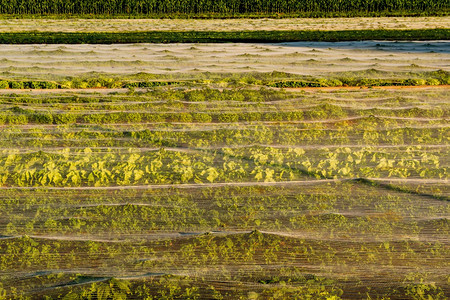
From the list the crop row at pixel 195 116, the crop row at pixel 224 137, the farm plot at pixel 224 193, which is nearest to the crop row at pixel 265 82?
the farm plot at pixel 224 193

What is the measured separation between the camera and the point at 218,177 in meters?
3.83

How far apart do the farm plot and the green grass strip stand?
6580mm

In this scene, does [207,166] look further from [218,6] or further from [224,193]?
[218,6]

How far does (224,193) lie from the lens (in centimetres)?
360

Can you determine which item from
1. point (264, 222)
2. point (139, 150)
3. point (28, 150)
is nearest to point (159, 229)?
point (264, 222)

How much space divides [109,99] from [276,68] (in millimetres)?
3179

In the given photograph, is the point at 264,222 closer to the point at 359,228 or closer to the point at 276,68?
the point at 359,228

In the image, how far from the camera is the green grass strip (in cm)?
1242

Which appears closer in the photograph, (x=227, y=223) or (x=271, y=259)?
(x=271, y=259)

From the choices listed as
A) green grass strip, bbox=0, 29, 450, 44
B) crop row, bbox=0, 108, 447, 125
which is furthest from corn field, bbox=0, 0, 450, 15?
crop row, bbox=0, 108, 447, 125

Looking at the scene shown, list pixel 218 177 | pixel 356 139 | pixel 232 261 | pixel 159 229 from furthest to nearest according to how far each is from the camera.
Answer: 1. pixel 356 139
2. pixel 218 177
3. pixel 159 229
4. pixel 232 261

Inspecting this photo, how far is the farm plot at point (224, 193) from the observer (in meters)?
2.75

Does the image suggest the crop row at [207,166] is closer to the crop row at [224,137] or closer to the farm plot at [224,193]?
the farm plot at [224,193]

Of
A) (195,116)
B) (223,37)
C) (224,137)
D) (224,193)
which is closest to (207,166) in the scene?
(224,193)
